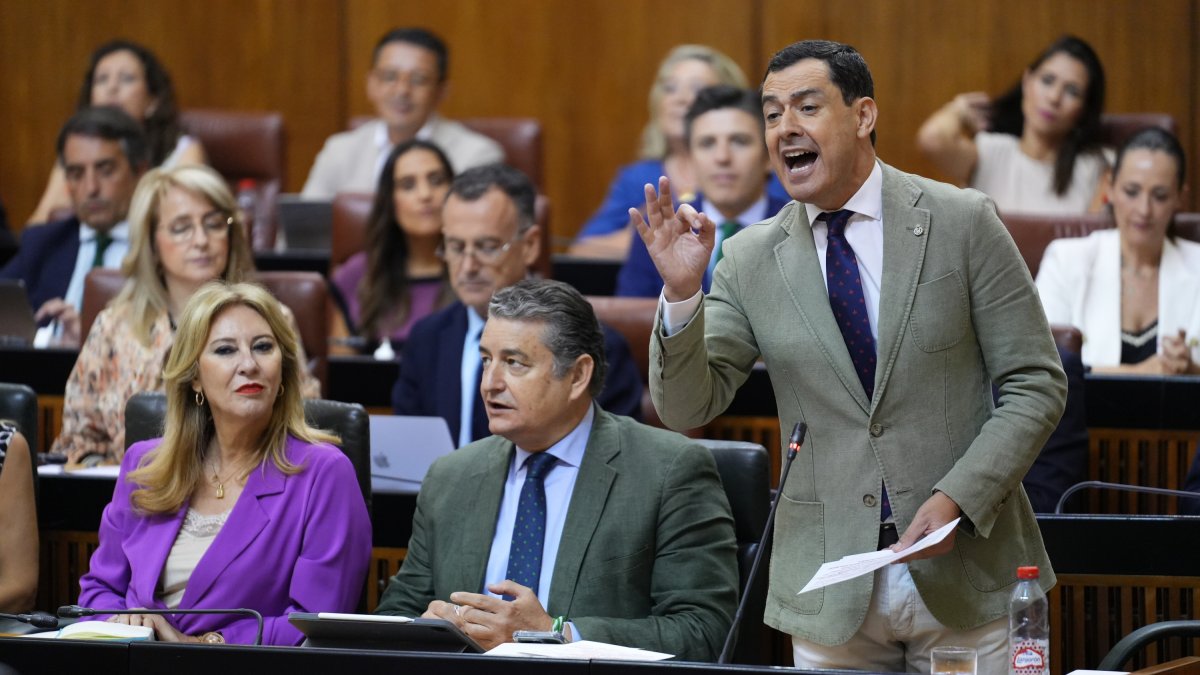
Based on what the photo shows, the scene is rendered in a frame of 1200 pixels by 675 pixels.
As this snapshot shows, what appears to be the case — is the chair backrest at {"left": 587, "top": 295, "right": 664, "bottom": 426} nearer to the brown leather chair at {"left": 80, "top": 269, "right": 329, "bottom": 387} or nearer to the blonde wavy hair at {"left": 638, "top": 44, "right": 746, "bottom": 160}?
the brown leather chair at {"left": 80, "top": 269, "right": 329, "bottom": 387}

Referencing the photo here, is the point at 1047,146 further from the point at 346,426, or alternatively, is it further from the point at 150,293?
A: the point at 346,426

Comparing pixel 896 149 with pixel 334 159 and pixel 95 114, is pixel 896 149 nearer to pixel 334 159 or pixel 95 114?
pixel 334 159

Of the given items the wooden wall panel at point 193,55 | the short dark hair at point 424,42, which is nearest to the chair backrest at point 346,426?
the short dark hair at point 424,42

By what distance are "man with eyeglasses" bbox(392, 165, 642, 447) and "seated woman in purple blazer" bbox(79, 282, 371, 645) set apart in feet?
2.58

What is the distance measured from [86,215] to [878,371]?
3.51 m

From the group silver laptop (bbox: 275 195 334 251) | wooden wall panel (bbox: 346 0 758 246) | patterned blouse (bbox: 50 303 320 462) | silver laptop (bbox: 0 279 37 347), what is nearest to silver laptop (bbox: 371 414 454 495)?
patterned blouse (bbox: 50 303 320 462)

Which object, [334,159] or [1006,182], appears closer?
[1006,182]

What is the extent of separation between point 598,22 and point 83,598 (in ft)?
14.9

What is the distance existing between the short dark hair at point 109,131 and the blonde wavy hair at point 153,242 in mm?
1145

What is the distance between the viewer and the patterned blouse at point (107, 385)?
3641 mm

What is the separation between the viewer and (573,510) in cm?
259

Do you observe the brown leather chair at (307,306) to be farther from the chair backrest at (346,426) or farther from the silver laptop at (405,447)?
the chair backrest at (346,426)

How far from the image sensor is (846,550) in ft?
6.77

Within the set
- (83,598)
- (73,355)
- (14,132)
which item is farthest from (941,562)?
(14,132)
